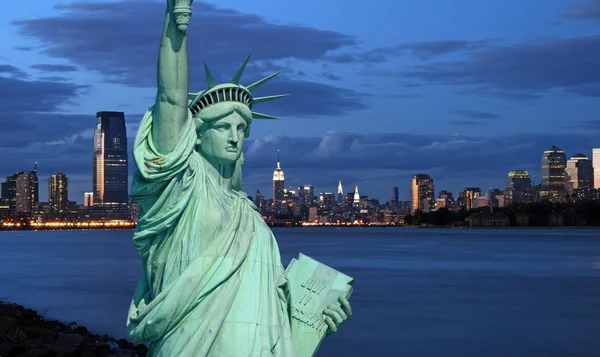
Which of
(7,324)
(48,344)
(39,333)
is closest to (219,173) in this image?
(48,344)

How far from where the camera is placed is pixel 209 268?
23.6 ft

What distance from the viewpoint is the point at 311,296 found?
7.84 m

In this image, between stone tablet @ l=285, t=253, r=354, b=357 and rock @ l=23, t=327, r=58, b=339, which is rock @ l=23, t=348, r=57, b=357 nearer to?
rock @ l=23, t=327, r=58, b=339

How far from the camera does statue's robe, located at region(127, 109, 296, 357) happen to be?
279 inches

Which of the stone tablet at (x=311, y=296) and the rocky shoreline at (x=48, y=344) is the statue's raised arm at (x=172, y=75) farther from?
the rocky shoreline at (x=48, y=344)

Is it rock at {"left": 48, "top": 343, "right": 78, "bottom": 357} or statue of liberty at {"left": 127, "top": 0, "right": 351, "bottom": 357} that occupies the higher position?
statue of liberty at {"left": 127, "top": 0, "right": 351, "bottom": 357}

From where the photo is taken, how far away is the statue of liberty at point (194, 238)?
7.07 m

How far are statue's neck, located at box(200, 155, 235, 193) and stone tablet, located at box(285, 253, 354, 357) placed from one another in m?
0.80

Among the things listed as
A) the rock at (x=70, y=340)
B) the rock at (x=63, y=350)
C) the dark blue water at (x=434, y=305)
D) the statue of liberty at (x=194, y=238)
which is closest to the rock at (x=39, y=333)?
the rock at (x=70, y=340)

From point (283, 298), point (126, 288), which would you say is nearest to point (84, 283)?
point (126, 288)

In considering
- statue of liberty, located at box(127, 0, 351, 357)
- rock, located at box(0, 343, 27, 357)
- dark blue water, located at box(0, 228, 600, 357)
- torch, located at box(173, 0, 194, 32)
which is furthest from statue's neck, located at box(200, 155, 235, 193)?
dark blue water, located at box(0, 228, 600, 357)

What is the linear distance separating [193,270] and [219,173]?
2.71 ft

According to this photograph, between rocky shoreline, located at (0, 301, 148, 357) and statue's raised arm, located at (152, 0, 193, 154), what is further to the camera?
rocky shoreline, located at (0, 301, 148, 357)

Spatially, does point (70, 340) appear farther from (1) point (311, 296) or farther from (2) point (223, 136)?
(2) point (223, 136)
